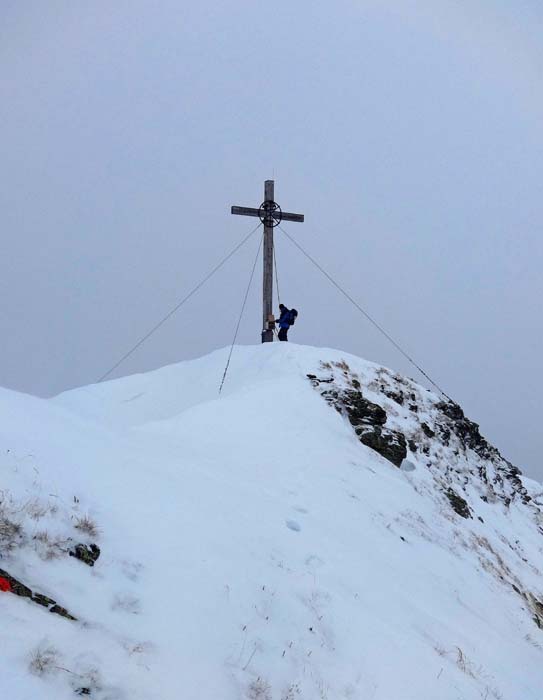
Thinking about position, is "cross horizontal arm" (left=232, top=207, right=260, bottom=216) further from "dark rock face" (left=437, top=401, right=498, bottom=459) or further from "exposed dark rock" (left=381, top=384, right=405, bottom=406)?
"dark rock face" (left=437, top=401, right=498, bottom=459)

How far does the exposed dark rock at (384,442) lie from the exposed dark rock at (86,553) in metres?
8.43

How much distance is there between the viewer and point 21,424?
6688 mm

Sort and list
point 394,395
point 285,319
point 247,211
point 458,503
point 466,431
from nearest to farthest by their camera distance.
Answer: point 458,503 → point 394,395 → point 466,431 → point 285,319 → point 247,211

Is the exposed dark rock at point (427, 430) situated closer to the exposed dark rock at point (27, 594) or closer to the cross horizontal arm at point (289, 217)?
the cross horizontal arm at point (289, 217)

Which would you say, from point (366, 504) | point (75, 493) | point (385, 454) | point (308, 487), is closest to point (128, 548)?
point (75, 493)

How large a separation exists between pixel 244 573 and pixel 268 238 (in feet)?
51.2

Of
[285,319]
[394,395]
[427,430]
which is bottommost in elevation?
[427,430]

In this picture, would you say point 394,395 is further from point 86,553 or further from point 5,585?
point 5,585

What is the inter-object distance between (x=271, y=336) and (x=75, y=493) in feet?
46.5

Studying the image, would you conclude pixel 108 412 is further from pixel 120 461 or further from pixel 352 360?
pixel 120 461

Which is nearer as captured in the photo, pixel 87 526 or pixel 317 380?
pixel 87 526

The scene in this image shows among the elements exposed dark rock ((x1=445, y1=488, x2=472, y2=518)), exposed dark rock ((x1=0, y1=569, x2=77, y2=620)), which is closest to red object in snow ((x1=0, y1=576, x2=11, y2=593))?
exposed dark rock ((x1=0, y1=569, x2=77, y2=620))

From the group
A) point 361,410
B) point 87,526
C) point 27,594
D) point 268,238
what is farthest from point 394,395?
point 27,594

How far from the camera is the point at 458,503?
12352 millimetres
